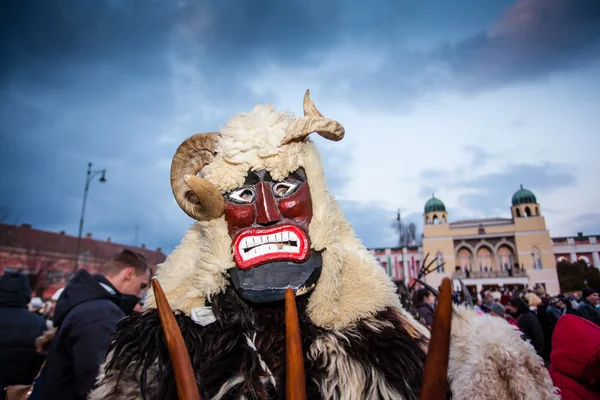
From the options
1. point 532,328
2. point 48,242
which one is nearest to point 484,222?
point 532,328

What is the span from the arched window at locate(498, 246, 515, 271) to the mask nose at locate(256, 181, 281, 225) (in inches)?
2024

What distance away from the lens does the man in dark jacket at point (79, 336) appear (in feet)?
6.65

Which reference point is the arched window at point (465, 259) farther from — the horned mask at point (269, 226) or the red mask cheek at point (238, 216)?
the red mask cheek at point (238, 216)

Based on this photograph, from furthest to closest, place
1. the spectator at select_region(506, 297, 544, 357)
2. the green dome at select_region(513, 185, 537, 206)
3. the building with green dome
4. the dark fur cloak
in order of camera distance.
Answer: the green dome at select_region(513, 185, 537, 206)
the building with green dome
the spectator at select_region(506, 297, 544, 357)
the dark fur cloak

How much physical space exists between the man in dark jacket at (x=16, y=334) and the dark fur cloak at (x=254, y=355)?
2.01 m

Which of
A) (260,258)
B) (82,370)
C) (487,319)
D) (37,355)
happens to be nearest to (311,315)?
(260,258)

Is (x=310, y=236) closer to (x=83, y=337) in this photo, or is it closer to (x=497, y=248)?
(x=83, y=337)

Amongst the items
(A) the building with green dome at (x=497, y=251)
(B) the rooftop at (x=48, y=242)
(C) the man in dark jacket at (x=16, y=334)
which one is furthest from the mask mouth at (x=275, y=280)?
(A) the building with green dome at (x=497, y=251)

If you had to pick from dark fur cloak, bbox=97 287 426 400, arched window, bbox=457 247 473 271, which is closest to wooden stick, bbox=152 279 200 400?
dark fur cloak, bbox=97 287 426 400

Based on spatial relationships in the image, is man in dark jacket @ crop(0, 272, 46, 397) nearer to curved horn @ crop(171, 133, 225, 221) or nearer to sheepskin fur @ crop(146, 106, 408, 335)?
sheepskin fur @ crop(146, 106, 408, 335)

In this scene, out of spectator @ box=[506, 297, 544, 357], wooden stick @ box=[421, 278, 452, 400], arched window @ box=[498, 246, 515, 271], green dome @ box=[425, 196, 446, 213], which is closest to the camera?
wooden stick @ box=[421, 278, 452, 400]

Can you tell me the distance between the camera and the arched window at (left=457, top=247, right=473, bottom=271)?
46312mm

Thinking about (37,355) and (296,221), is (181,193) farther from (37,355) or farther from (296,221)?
(37,355)

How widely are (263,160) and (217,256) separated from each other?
49 centimetres
